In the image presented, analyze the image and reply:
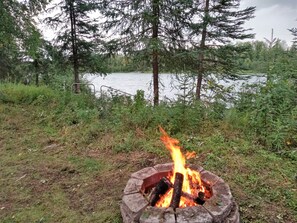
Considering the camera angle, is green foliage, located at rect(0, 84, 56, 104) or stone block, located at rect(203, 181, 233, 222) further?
green foliage, located at rect(0, 84, 56, 104)

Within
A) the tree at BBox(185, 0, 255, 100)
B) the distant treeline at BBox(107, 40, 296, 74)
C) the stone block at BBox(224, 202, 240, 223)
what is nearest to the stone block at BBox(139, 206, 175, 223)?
the stone block at BBox(224, 202, 240, 223)

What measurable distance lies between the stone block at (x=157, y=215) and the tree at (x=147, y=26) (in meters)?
5.10

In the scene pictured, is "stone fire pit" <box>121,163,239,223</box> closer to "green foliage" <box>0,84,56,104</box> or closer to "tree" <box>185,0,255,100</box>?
"green foliage" <box>0,84,56,104</box>

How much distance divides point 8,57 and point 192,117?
43.4 ft

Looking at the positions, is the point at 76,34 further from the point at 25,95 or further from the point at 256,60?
the point at 256,60

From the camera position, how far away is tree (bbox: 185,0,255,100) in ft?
28.1

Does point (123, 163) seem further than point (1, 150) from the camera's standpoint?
No

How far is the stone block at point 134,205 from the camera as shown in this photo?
1755 mm

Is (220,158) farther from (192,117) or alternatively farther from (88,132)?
(88,132)

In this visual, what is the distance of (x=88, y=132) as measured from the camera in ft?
12.9

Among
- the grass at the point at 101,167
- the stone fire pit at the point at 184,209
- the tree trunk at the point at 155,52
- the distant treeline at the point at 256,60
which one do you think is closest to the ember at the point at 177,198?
the stone fire pit at the point at 184,209

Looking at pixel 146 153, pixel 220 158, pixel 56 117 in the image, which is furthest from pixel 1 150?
pixel 220 158

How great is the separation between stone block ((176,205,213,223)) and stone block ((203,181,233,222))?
47 mm

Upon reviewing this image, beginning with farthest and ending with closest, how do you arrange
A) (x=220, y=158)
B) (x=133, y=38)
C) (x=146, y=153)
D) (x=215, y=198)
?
(x=133, y=38)
(x=146, y=153)
(x=220, y=158)
(x=215, y=198)
